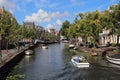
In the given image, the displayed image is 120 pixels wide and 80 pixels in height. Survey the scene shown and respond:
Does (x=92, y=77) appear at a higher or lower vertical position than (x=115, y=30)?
lower

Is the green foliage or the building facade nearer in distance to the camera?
the green foliage

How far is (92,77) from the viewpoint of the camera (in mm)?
47188

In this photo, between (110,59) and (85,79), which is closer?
(85,79)

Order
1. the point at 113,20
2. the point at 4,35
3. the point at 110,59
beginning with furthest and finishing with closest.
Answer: the point at 113,20
the point at 4,35
the point at 110,59

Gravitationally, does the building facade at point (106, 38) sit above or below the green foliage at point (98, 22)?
below

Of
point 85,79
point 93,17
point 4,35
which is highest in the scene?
point 93,17

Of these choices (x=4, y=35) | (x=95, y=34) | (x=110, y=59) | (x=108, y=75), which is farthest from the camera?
(x=95, y=34)

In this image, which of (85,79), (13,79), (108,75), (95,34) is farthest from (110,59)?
(95,34)

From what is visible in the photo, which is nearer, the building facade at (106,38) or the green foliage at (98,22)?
the green foliage at (98,22)

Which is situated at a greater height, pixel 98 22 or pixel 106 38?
pixel 98 22

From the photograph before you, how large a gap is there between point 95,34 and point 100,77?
59.9 meters

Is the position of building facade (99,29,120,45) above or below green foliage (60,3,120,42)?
below

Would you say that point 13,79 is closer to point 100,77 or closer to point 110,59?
point 100,77

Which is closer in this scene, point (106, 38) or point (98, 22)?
point (98, 22)
